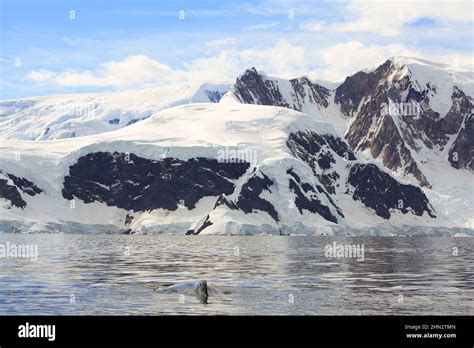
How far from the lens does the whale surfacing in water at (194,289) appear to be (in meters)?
83.9

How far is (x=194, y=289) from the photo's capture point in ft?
286

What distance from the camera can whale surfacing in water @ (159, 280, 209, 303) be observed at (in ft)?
275

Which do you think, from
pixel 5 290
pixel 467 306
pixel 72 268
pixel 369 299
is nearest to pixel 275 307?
pixel 369 299

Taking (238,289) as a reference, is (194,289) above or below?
above

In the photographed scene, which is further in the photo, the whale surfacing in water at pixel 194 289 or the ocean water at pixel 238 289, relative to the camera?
the whale surfacing in water at pixel 194 289

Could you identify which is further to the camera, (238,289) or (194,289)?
(238,289)

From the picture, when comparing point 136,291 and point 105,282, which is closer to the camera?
point 136,291

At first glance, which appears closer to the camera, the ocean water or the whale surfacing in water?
the ocean water

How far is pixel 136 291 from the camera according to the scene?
3541 inches
